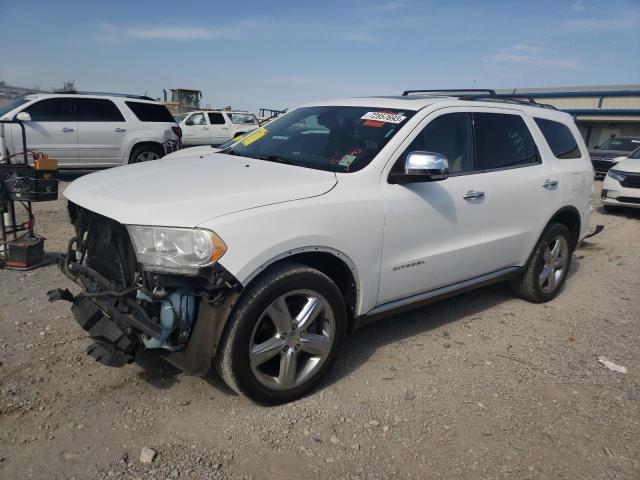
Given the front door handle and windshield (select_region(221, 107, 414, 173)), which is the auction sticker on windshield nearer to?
windshield (select_region(221, 107, 414, 173))

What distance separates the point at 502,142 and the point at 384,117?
124 cm

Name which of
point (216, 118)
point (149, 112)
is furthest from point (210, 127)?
point (149, 112)

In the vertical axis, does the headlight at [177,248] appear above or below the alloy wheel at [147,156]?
above

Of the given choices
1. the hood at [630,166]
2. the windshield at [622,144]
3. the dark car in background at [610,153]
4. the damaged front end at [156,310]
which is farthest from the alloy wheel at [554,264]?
the windshield at [622,144]

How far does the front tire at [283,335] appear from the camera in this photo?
2693mm

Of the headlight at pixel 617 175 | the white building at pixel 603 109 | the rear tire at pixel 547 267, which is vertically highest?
the white building at pixel 603 109

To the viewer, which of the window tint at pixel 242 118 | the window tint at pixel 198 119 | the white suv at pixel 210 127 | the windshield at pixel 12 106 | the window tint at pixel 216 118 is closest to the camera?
the windshield at pixel 12 106

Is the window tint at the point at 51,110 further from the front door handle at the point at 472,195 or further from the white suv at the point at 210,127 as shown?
the front door handle at the point at 472,195

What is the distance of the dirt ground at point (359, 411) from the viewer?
2574mm

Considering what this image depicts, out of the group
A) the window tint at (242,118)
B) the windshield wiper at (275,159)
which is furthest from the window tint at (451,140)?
the window tint at (242,118)

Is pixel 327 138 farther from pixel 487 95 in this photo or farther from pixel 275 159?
pixel 487 95

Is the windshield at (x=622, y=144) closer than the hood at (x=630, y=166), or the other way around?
the hood at (x=630, y=166)

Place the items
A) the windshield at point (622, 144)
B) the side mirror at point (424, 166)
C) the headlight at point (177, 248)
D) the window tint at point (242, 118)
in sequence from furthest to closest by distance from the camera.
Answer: the window tint at point (242, 118), the windshield at point (622, 144), the side mirror at point (424, 166), the headlight at point (177, 248)

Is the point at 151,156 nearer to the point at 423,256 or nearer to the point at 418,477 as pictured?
the point at 423,256
